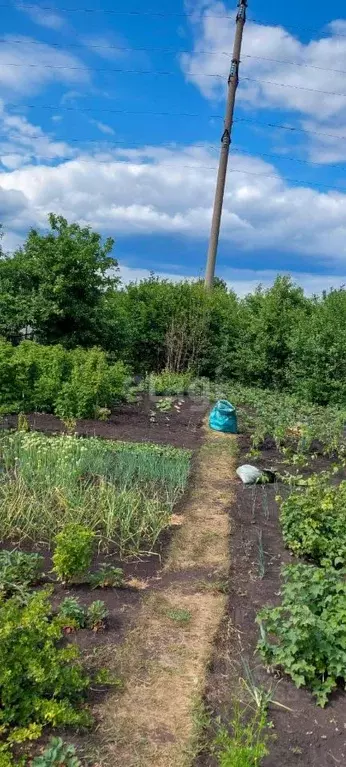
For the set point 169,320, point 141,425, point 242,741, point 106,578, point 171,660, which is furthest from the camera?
point 169,320

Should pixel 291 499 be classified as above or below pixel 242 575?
above

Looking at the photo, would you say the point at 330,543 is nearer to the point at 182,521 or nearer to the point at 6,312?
the point at 182,521

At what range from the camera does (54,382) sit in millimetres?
7934

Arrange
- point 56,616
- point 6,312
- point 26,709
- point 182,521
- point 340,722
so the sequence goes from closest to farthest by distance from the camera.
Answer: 1. point 26,709
2. point 340,722
3. point 56,616
4. point 182,521
5. point 6,312

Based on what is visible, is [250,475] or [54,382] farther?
[54,382]

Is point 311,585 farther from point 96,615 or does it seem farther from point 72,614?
point 72,614

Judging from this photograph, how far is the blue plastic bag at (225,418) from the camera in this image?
320 inches

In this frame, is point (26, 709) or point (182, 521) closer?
point (26, 709)

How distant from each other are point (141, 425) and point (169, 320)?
16.5ft

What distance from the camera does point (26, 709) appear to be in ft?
7.39

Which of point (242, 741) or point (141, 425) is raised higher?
point (141, 425)

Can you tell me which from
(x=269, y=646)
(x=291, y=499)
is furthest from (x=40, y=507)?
(x=269, y=646)

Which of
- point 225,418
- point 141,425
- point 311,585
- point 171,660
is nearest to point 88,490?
point 171,660

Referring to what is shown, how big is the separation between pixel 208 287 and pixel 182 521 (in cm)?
1015
